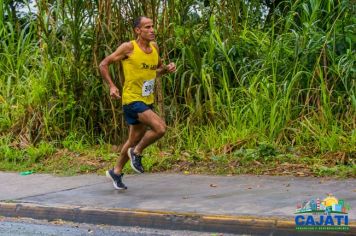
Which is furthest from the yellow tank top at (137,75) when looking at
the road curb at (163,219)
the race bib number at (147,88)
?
the road curb at (163,219)

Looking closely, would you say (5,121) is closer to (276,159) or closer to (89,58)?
(89,58)

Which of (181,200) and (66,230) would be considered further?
(181,200)

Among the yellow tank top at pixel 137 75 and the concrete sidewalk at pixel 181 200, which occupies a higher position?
the yellow tank top at pixel 137 75

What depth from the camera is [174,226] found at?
6.62 m

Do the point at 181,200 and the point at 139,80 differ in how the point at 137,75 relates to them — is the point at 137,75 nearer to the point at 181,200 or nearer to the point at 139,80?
the point at 139,80

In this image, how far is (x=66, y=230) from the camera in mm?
6863

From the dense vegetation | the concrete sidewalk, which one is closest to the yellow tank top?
the concrete sidewalk

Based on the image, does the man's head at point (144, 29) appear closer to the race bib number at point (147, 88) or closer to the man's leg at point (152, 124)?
the race bib number at point (147, 88)

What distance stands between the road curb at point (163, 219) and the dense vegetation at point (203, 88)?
2506 mm

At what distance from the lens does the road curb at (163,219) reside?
240 inches

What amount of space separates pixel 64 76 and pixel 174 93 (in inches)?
81.0

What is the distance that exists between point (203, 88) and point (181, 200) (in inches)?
148

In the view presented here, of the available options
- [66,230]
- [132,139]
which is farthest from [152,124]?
[66,230]

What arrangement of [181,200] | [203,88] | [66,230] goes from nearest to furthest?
[66,230], [181,200], [203,88]
